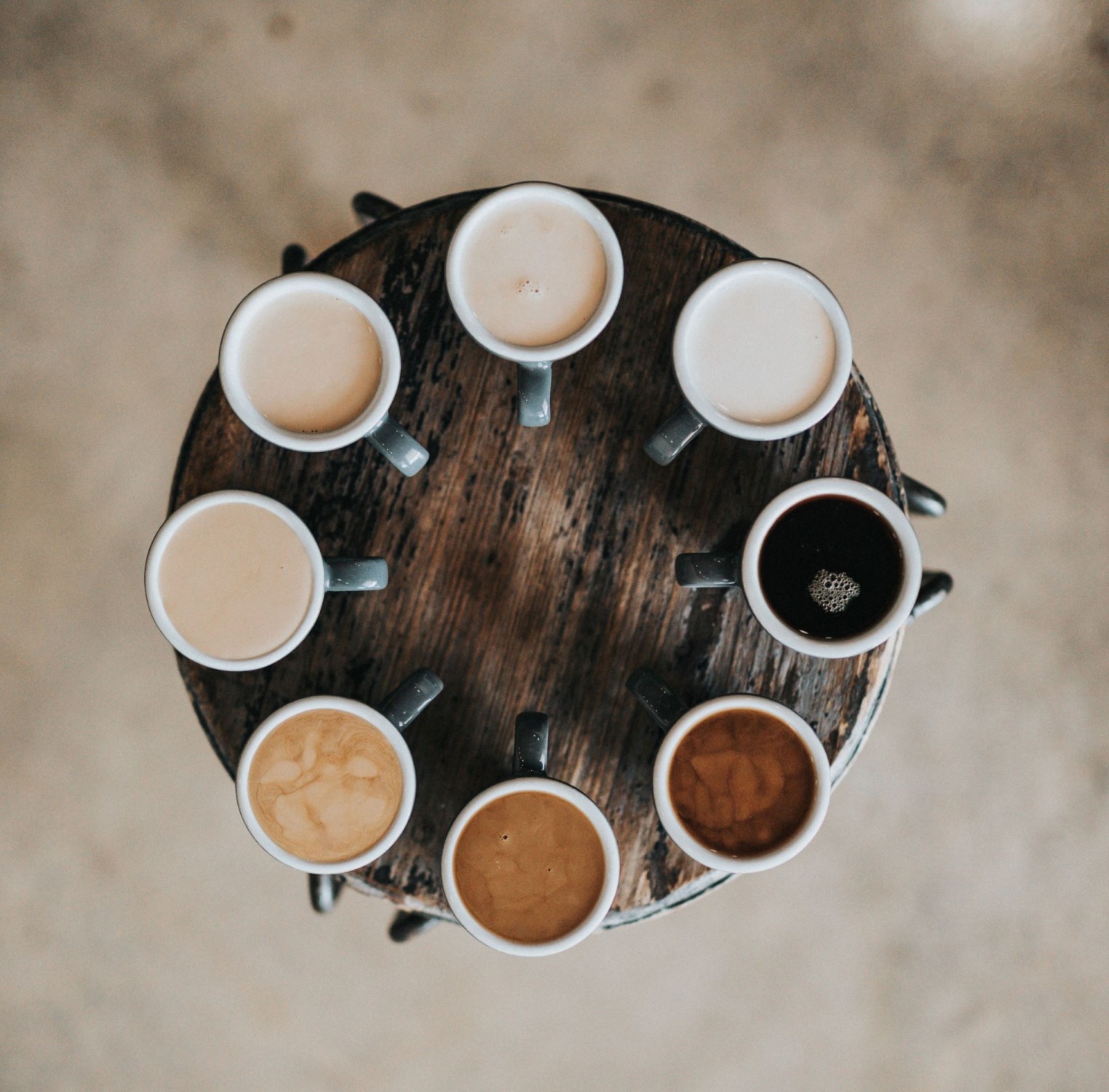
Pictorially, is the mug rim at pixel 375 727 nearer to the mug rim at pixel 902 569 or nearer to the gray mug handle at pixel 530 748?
the gray mug handle at pixel 530 748

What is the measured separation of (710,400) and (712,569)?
0.67 ft

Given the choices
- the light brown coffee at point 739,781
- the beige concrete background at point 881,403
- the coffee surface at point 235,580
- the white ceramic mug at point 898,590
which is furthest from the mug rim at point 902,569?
the beige concrete background at point 881,403

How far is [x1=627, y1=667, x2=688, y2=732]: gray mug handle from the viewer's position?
955 millimetres

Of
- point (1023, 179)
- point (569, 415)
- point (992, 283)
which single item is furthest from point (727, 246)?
point (1023, 179)

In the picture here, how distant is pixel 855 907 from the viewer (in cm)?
169

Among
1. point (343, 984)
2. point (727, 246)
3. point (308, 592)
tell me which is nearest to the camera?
point (308, 592)

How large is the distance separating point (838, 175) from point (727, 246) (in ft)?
2.94

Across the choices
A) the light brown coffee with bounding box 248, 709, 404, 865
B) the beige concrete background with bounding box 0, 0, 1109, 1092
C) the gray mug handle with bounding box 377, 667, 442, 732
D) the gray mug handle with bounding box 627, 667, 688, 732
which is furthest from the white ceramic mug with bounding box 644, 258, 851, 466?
the beige concrete background with bounding box 0, 0, 1109, 1092

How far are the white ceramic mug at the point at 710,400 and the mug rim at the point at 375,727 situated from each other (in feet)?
1.59

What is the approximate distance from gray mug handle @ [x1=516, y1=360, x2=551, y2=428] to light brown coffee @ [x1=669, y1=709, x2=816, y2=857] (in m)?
0.43

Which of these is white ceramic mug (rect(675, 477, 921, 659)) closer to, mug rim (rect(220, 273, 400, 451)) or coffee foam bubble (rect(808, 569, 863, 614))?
coffee foam bubble (rect(808, 569, 863, 614))

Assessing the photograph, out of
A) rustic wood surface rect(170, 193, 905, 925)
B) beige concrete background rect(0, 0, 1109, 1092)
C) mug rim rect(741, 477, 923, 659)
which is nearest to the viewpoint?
mug rim rect(741, 477, 923, 659)

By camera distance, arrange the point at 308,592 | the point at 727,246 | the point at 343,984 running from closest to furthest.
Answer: the point at 308,592, the point at 727,246, the point at 343,984

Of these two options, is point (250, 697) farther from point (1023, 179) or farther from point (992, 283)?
point (1023, 179)
